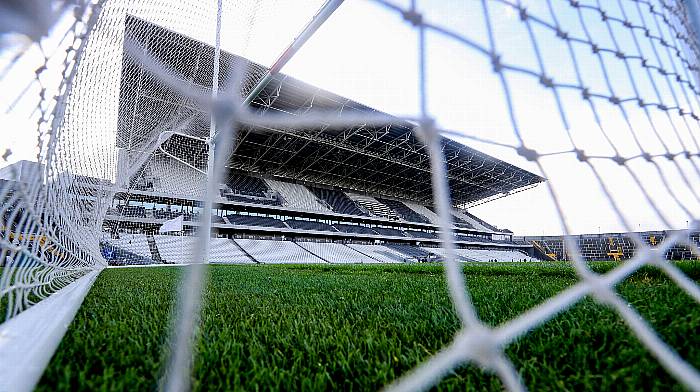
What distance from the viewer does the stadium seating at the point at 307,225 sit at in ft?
66.8

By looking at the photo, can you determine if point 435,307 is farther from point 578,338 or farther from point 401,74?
point 401,74

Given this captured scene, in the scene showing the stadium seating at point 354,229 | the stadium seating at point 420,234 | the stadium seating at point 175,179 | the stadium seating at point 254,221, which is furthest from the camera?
the stadium seating at point 420,234

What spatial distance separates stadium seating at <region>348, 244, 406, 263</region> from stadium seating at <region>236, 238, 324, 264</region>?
10.7ft

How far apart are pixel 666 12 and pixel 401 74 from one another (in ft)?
4.76

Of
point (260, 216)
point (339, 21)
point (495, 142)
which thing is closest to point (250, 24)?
point (339, 21)

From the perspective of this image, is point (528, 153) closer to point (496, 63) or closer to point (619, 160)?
point (496, 63)

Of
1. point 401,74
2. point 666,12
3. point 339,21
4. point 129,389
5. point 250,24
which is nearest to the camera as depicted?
point 129,389

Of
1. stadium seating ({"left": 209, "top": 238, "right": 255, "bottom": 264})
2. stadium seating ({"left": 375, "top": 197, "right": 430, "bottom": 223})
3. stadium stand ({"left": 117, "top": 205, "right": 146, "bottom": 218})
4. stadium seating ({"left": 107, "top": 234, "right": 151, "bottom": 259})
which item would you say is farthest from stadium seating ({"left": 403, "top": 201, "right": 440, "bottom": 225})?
stadium seating ({"left": 107, "top": 234, "right": 151, "bottom": 259})

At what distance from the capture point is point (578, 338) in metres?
0.92

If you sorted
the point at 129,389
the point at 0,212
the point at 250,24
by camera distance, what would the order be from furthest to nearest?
→ the point at 250,24 < the point at 0,212 < the point at 129,389

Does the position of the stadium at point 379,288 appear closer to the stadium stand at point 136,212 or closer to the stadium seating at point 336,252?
the stadium stand at point 136,212

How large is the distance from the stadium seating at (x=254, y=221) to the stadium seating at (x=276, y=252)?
1.63 m

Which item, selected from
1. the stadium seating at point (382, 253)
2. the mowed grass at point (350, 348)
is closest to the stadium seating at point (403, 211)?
the stadium seating at point (382, 253)

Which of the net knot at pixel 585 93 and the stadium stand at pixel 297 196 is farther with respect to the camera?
the stadium stand at pixel 297 196
